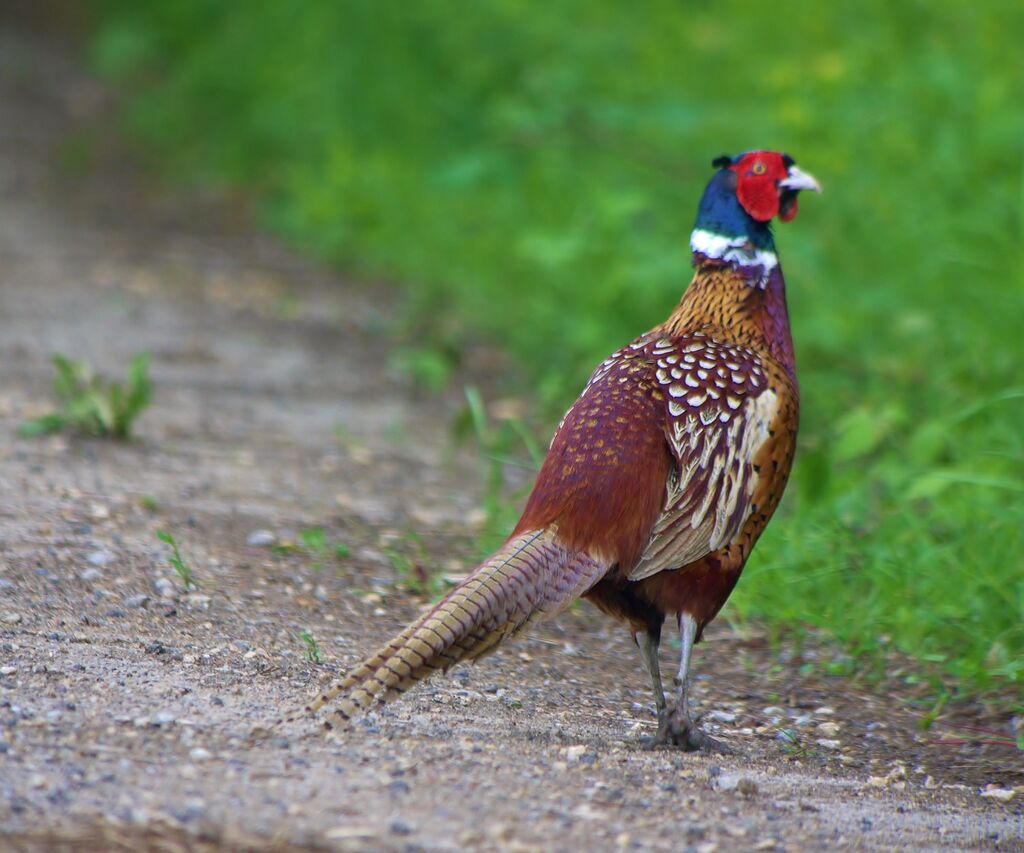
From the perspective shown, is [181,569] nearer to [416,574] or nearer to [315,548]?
[315,548]

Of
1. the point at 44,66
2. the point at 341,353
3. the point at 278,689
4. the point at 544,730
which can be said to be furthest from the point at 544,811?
the point at 44,66

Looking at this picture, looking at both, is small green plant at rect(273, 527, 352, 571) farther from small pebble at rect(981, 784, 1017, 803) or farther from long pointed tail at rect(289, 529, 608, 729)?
small pebble at rect(981, 784, 1017, 803)

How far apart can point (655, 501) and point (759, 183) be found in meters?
0.89

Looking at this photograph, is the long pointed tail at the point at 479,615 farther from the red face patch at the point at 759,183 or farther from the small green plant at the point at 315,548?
the small green plant at the point at 315,548

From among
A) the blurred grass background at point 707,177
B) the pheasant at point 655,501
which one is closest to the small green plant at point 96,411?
the blurred grass background at point 707,177

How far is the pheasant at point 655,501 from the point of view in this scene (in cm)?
282

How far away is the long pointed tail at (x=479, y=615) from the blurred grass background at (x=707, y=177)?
1218mm

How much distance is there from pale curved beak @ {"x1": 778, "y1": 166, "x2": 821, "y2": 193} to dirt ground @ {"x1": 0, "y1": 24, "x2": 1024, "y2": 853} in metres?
1.18

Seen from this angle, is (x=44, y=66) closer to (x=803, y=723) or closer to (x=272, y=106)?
(x=272, y=106)

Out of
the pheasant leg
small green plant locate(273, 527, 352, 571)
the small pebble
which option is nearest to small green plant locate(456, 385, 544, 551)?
small green plant locate(273, 527, 352, 571)

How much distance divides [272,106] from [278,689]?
8067 millimetres

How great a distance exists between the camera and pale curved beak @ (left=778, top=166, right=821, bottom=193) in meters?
3.51

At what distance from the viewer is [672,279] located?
6223 millimetres

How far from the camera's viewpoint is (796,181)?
3.52 metres
